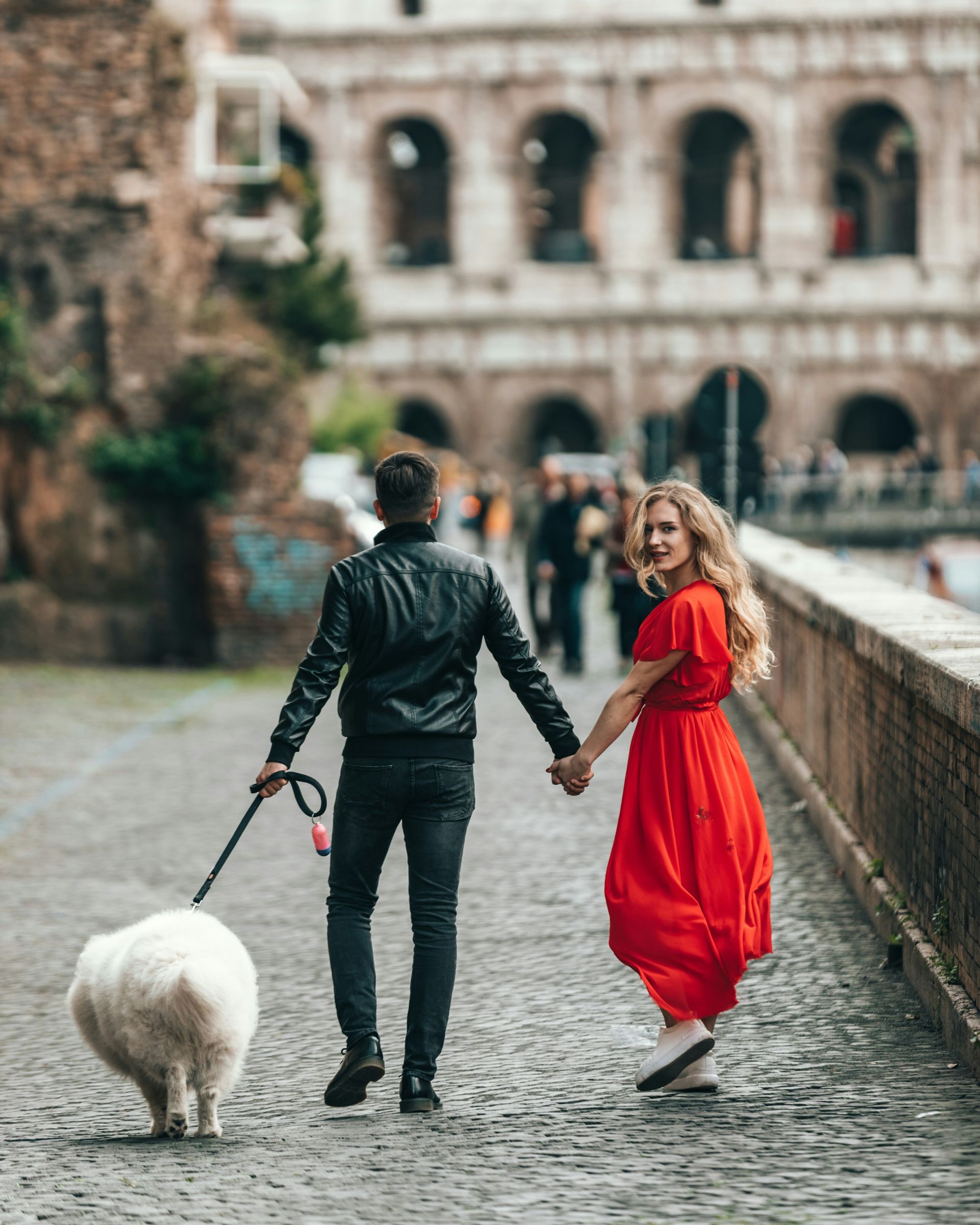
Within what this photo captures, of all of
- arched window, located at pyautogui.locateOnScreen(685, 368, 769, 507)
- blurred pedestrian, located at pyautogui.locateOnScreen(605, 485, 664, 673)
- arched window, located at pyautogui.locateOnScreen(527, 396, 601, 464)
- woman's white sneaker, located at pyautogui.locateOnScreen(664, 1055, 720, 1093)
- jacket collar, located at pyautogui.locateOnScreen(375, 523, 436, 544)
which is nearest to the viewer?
woman's white sneaker, located at pyautogui.locateOnScreen(664, 1055, 720, 1093)

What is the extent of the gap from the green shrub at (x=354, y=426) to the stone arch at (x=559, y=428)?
1144 centimetres

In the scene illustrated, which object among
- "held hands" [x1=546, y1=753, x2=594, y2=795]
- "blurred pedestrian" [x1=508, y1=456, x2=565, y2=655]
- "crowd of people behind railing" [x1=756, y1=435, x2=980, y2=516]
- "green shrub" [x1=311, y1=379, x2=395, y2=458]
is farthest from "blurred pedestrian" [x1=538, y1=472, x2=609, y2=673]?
"crowd of people behind railing" [x1=756, y1=435, x2=980, y2=516]

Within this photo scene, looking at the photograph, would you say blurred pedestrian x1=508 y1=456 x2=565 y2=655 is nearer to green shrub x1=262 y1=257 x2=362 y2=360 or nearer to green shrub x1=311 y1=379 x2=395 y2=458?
green shrub x1=311 y1=379 x2=395 y2=458

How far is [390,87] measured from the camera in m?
54.3

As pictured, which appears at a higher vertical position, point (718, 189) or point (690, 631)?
point (718, 189)

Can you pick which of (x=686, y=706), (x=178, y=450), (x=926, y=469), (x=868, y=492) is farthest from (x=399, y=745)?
(x=926, y=469)

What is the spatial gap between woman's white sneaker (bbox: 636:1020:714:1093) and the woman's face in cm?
132

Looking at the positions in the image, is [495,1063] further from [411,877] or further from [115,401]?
[115,401]

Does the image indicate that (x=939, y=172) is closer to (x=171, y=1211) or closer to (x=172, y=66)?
(x=172, y=66)

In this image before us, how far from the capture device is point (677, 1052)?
542cm

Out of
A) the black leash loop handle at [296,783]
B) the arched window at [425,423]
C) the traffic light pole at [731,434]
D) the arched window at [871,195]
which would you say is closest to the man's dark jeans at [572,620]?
the traffic light pole at [731,434]

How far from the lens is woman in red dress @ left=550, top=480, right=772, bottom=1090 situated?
5.46 m

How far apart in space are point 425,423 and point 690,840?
51.9m

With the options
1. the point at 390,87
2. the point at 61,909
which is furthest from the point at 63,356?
the point at 390,87
